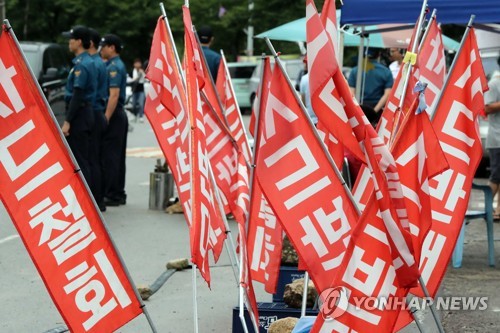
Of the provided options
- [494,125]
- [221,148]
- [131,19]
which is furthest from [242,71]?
[221,148]

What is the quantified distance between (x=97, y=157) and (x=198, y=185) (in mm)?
6749

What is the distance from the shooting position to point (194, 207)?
6.06m

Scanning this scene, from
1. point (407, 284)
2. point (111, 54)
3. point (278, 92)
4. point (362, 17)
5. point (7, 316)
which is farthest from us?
point (111, 54)

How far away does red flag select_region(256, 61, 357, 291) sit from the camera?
5.68 meters

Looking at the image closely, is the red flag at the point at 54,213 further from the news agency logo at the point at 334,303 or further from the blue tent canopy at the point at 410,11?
the blue tent canopy at the point at 410,11

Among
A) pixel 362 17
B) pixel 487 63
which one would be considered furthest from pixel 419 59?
pixel 487 63

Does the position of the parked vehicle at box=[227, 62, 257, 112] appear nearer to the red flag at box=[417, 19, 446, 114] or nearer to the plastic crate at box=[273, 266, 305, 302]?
the red flag at box=[417, 19, 446, 114]

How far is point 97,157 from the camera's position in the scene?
1274 cm

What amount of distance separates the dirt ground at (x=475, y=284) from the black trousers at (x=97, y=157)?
3.86 metres

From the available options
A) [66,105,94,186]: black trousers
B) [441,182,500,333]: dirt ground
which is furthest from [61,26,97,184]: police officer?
[441,182,500,333]: dirt ground

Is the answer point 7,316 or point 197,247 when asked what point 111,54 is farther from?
point 197,247

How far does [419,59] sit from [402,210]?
122 inches

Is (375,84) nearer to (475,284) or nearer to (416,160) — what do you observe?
(475,284)

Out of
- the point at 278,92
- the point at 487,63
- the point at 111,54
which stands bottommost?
the point at 487,63
